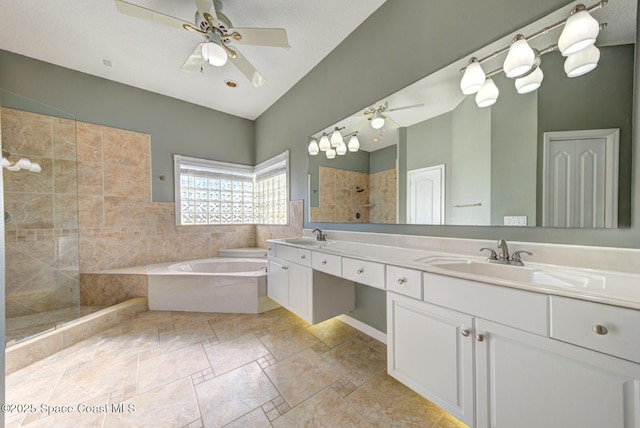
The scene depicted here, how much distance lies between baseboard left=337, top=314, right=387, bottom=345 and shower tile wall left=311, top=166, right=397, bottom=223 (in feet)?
3.11

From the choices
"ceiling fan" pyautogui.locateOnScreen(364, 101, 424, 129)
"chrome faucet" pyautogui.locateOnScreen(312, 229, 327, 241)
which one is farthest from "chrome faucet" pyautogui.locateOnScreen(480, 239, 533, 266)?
"chrome faucet" pyautogui.locateOnScreen(312, 229, 327, 241)

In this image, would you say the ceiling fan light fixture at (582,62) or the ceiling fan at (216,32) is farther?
the ceiling fan at (216,32)

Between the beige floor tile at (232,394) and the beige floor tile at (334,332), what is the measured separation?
616 mm

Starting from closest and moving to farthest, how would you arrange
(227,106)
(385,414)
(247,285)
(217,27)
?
(385,414)
(217,27)
(247,285)
(227,106)

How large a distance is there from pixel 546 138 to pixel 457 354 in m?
1.15

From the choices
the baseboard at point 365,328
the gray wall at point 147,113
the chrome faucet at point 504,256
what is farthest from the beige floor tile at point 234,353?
the gray wall at point 147,113

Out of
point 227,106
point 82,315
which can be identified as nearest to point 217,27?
point 227,106

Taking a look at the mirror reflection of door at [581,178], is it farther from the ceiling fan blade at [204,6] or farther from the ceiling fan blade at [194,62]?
the ceiling fan blade at [194,62]

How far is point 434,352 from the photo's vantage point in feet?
3.73

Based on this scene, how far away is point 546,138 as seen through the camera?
1.18m

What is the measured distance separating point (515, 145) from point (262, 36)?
1.83 meters

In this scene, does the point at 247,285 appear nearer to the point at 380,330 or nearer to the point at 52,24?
the point at 380,330

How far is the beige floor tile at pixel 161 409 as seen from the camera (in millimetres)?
1256

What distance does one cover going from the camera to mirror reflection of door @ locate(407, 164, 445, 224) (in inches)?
63.2
